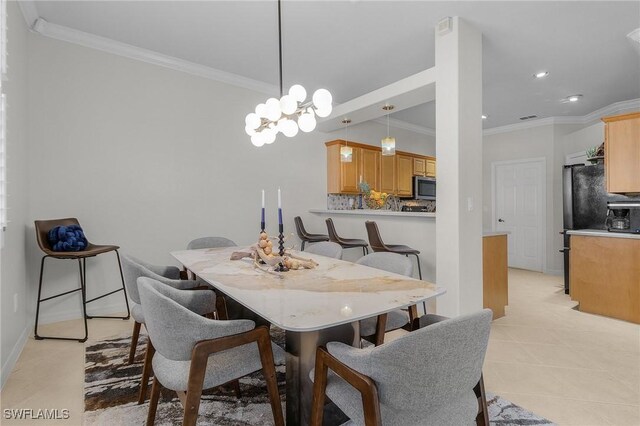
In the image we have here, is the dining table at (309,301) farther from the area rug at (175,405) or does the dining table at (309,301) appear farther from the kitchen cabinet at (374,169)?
the kitchen cabinet at (374,169)

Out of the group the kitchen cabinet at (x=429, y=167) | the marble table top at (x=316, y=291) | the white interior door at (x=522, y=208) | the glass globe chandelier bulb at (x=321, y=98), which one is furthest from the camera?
the kitchen cabinet at (x=429, y=167)

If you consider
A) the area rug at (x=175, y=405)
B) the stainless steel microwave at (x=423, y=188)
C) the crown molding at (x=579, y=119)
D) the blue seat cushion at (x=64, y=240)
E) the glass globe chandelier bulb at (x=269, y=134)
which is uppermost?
the crown molding at (x=579, y=119)

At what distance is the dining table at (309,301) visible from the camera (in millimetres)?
1193

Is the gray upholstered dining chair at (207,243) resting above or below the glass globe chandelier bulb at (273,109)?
below

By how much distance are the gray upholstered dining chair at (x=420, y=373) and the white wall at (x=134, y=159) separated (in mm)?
3219

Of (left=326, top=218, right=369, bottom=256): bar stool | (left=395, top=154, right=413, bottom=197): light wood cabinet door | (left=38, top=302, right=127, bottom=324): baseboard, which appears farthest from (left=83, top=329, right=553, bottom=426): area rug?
(left=395, top=154, right=413, bottom=197): light wood cabinet door

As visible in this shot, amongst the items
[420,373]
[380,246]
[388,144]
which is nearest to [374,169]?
[388,144]

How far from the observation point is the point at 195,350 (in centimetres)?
119

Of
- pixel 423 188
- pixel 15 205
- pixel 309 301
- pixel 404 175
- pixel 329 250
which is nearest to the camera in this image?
pixel 309 301

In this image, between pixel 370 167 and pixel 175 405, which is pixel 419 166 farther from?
pixel 175 405

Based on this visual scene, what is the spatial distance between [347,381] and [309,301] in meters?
0.37

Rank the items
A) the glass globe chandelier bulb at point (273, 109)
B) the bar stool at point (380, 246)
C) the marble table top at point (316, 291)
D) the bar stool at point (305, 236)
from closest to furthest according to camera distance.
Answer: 1. the marble table top at point (316, 291)
2. the glass globe chandelier bulb at point (273, 109)
3. the bar stool at point (380, 246)
4. the bar stool at point (305, 236)

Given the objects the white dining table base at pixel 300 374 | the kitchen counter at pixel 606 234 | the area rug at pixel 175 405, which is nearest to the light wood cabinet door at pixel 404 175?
the kitchen counter at pixel 606 234

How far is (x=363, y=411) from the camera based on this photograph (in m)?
0.99
